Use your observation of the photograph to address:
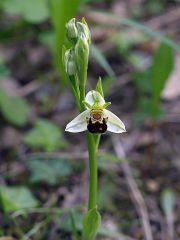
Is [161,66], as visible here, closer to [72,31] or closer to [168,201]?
[168,201]

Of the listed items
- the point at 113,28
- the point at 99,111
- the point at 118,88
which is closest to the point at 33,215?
the point at 99,111

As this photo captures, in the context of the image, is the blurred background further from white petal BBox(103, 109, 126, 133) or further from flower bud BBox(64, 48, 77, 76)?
flower bud BBox(64, 48, 77, 76)

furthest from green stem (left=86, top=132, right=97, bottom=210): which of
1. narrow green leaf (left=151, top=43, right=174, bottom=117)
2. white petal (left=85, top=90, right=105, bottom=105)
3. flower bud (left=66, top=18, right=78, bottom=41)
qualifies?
narrow green leaf (left=151, top=43, right=174, bottom=117)

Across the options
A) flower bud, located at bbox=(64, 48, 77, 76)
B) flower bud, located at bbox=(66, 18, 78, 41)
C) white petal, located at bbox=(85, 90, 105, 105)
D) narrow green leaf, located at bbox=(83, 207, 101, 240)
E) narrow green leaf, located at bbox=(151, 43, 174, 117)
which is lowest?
narrow green leaf, located at bbox=(83, 207, 101, 240)

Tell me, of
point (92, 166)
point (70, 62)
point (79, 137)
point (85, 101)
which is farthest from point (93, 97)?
point (79, 137)

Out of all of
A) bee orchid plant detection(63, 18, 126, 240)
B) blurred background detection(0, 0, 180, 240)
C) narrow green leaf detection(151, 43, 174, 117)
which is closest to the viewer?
bee orchid plant detection(63, 18, 126, 240)

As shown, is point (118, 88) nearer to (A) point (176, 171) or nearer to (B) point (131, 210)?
(A) point (176, 171)
